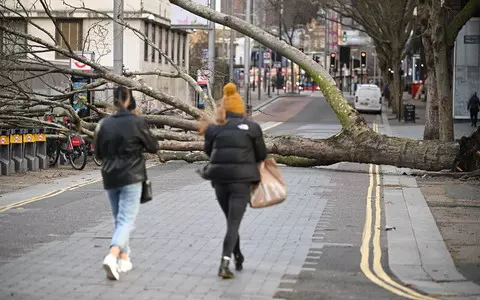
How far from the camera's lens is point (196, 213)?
1528 centimetres

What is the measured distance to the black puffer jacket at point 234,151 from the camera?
982 centimetres

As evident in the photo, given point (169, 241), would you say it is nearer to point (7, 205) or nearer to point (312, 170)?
point (7, 205)

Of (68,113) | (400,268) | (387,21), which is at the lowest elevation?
(400,268)

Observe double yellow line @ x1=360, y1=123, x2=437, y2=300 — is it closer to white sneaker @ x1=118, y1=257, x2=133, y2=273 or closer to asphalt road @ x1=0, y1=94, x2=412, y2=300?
asphalt road @ x1=0, y1=94, x2=412, y2=300

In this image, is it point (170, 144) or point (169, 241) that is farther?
point (170, 144)

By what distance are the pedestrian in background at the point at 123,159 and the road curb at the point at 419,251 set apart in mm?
2792

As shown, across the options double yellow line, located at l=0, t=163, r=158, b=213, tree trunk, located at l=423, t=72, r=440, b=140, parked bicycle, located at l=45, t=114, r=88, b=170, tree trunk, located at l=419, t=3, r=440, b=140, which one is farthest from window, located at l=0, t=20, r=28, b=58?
tree trunk, located at l=423, t=72, r=440, b=140

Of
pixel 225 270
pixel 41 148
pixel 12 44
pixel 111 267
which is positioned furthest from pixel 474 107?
pixel 111 267

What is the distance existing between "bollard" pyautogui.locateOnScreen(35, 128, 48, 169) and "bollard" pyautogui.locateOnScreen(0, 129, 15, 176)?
1.50 m

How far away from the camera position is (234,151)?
982 centimetres

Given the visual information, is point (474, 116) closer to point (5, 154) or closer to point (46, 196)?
point (5, 154)

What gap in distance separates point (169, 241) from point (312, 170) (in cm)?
1112

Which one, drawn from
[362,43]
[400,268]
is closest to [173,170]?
[400,268]

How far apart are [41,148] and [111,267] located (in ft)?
51.0
